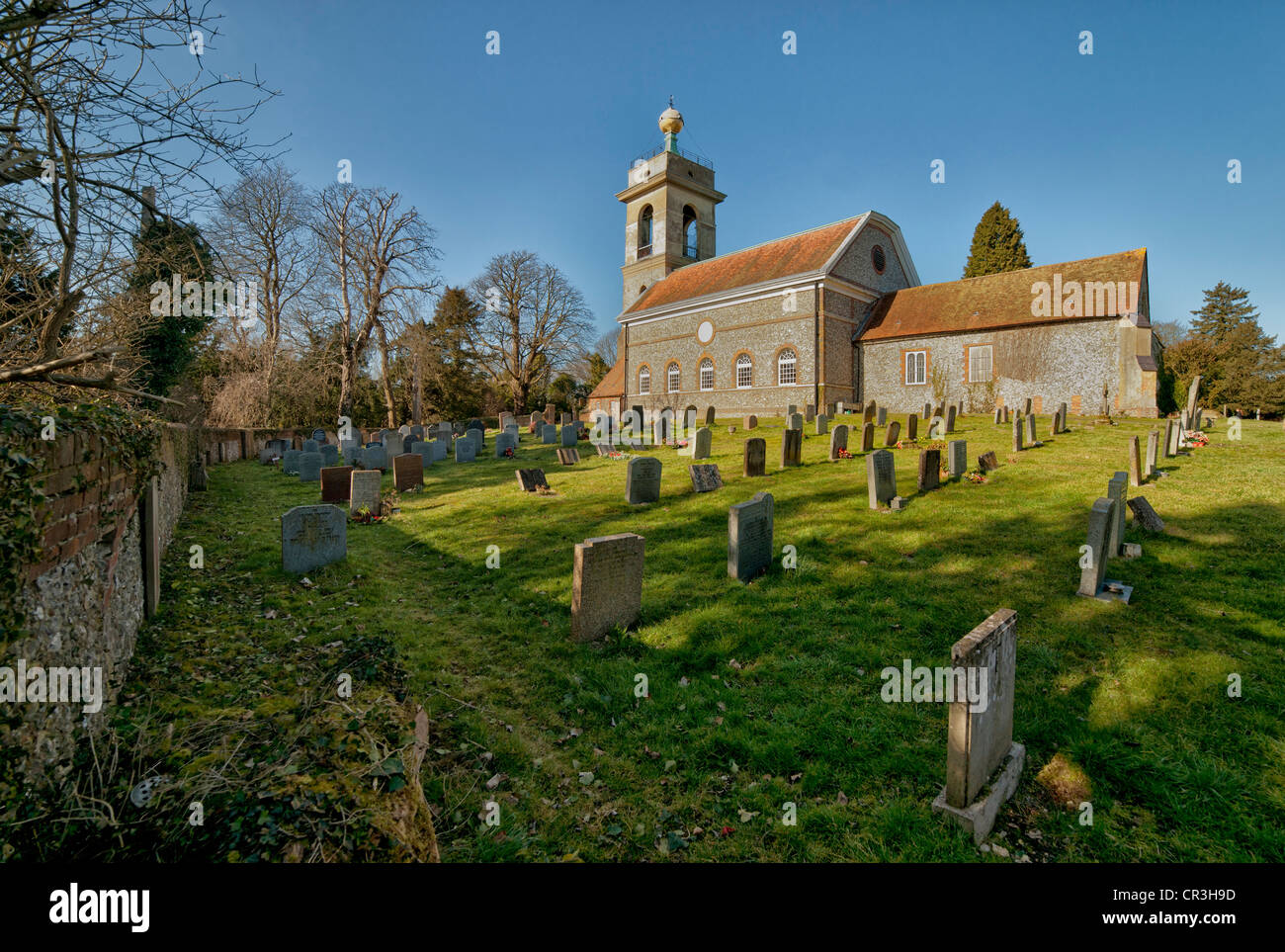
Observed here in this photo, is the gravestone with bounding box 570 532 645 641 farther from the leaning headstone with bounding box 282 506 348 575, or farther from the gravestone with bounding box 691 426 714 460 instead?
the gravestone with bounding box 691 426 714 460

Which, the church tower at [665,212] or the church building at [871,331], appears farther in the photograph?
the church tower at [665,212]

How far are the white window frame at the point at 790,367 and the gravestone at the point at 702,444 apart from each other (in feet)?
47.2

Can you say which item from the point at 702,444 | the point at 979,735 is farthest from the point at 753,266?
the point at 979,735

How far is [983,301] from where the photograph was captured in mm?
24797

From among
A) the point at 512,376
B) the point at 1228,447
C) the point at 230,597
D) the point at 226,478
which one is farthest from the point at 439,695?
the point at 512,376

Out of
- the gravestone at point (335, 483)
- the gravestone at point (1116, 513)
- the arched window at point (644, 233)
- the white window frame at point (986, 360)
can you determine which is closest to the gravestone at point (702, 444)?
the gravestone at point (335, 483)

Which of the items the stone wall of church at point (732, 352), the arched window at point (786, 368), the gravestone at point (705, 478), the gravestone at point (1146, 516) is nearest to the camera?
the gravestone at point (1146, 516)

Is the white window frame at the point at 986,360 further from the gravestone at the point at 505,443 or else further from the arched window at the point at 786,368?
the gravestone at the point at 505,443

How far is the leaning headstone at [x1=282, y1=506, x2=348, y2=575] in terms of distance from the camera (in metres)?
6.71

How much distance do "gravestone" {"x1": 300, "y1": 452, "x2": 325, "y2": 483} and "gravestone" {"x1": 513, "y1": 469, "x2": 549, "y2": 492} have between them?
23.2 feet

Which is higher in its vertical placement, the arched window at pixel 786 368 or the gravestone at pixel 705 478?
the arched window at pixel 786 368

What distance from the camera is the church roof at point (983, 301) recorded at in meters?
22.0

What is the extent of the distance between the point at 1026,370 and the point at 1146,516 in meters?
19.1
